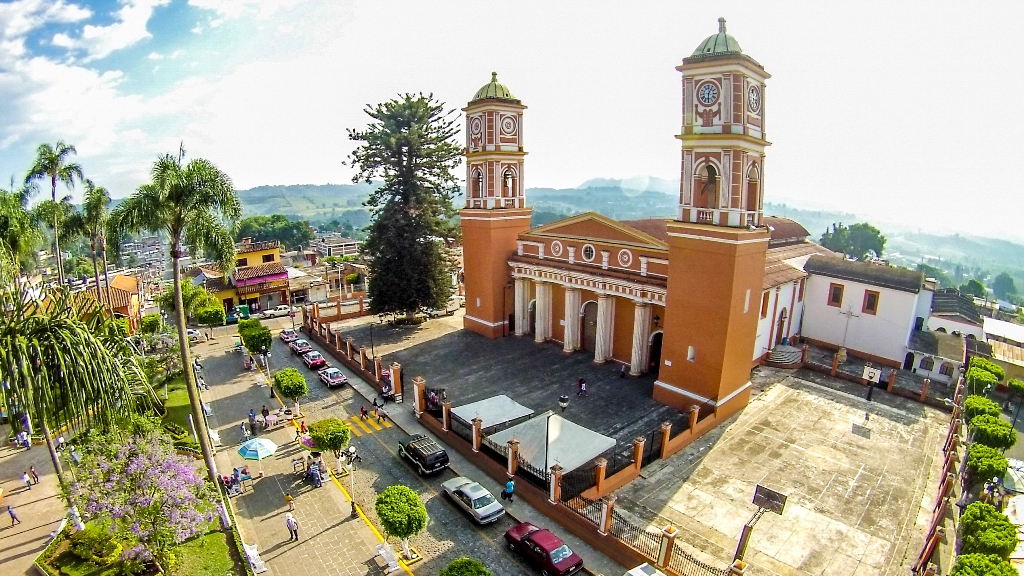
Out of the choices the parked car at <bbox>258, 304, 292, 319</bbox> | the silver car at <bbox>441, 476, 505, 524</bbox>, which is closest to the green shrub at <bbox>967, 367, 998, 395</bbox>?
the silver car at <bbox>441, 476, 505, 524</bbox>

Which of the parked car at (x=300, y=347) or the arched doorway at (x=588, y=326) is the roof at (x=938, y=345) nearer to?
the arched doorway at (x=588, y=326)

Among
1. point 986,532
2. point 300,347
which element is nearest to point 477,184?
point 300,347

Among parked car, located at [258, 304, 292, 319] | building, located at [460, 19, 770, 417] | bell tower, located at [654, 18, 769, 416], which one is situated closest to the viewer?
bell tower, located at [654, 18, 769, 416]

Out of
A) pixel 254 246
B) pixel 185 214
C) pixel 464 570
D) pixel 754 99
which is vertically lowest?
pixel 464 570

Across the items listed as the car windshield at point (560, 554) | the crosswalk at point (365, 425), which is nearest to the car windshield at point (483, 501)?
the car windshield at point (560, 554)

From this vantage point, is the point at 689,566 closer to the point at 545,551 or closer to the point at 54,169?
the point at 545,551

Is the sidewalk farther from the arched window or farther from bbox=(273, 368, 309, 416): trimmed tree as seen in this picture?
the arched window
